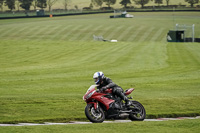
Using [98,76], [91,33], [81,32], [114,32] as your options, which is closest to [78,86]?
[98,76]

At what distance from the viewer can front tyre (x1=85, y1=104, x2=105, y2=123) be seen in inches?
576

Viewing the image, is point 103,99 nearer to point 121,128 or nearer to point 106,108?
point 106,108

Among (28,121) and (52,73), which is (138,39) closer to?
(52,73)

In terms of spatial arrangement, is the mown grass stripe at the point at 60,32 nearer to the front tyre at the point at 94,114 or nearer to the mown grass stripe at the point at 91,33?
the mown grass stripe at the point at 91,33

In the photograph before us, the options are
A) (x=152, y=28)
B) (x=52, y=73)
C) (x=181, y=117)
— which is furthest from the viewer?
(x=152, y=28)

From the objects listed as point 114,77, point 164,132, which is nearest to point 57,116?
point 164,132

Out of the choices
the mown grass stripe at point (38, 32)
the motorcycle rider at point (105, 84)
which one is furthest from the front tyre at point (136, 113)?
the mown grass stripe at point (38, 32)

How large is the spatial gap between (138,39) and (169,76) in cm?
6357

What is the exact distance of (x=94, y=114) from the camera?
14766mm

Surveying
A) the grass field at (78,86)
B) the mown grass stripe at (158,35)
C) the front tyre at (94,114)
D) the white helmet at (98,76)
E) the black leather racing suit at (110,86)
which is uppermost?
the white helmet at (98,76)

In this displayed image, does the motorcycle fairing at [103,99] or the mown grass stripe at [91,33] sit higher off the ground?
the motorcycle fairing at [103,99]

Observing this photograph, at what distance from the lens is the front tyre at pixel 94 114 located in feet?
48.0

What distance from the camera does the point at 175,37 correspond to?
274 feet

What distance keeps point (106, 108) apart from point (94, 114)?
0.59 m
